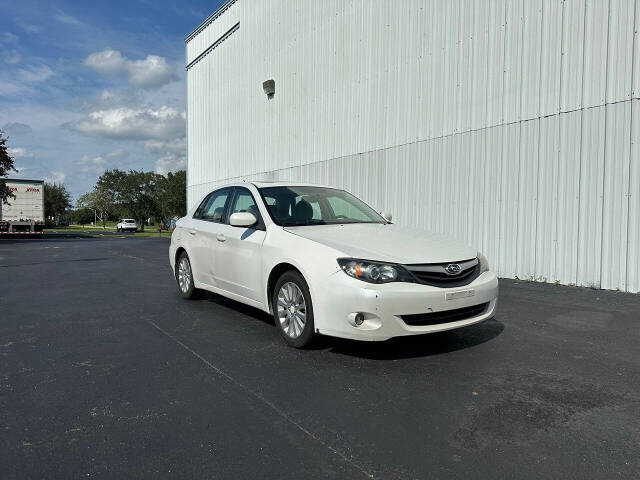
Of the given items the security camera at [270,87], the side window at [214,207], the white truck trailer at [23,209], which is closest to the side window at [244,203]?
the side window at [214,207]

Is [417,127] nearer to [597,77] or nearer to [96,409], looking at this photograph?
[597,77]

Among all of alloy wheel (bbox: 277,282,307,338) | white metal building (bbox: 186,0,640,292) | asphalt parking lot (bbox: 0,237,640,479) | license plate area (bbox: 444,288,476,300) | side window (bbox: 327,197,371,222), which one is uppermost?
white metal building (bbox: 186,0,640,292)

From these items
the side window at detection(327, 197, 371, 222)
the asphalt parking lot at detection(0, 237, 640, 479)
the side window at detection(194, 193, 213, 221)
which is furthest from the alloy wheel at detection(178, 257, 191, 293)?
the side window at detection(327, 197, 371, 222)

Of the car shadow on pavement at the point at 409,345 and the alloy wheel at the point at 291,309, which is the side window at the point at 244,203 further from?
the car shadow on pavement at the point at 409,345

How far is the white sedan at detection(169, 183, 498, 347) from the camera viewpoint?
149 inches

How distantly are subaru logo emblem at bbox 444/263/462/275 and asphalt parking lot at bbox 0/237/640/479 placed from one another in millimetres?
750

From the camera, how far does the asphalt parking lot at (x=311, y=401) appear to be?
247 cm

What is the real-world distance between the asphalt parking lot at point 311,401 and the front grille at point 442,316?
354 mm

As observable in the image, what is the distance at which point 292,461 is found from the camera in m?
2.48

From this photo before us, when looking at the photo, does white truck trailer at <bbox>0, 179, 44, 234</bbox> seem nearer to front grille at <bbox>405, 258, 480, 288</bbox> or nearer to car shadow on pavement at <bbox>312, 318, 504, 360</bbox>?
car shadow on pavement at <bbox>312, 318, 504, 360</bbox>

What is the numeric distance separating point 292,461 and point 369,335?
1478 mm

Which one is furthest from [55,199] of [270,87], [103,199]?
[270,87]

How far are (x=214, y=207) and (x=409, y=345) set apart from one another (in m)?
3.10

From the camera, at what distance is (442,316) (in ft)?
13.0
